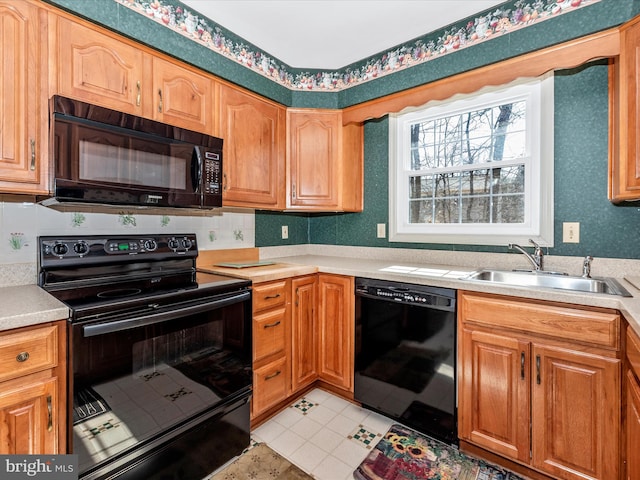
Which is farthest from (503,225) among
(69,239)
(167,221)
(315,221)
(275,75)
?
(69,239)

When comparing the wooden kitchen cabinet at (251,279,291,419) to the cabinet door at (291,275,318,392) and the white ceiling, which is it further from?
the white ceiling

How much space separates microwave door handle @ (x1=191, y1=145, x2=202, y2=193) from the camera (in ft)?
5.91

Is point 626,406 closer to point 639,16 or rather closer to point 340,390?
point 340,390

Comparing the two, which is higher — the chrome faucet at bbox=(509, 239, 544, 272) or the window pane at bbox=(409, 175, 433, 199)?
the window pane at bbox=(409, 175, 433, 199)

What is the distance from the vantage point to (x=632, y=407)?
1183mm

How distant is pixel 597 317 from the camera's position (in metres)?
1.33

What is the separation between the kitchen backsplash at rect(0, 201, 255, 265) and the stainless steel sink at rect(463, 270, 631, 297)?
166 cm

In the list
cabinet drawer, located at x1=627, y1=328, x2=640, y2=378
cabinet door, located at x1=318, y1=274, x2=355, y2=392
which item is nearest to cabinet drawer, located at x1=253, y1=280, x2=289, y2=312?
cabinet door, located at x1=318, y1=274, x2=355, y2=392

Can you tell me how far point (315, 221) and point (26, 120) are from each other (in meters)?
2.13

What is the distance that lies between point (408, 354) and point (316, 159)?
5.18ft

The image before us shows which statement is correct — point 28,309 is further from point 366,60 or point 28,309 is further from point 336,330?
point 366,60

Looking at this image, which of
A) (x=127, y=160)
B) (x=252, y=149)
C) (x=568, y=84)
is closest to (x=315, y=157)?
(x=252, y=149)

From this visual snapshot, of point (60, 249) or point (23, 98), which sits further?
point (60, 249)

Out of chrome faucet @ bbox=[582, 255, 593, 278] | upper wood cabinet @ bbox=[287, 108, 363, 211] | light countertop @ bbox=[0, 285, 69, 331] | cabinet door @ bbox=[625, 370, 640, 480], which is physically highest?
upper wood cabinet @ bbox=[287, 108, 363, 211]
